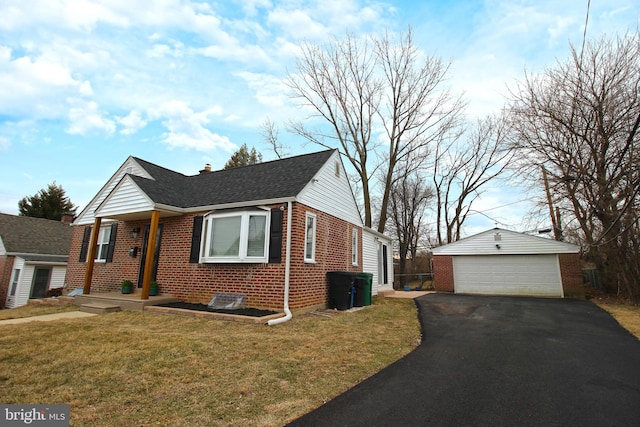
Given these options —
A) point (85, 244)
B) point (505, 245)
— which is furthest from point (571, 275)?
point (85, 244)

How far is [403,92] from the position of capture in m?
20.2

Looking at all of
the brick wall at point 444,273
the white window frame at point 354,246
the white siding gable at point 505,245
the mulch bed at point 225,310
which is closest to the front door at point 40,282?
the mulch bed at point 225,310

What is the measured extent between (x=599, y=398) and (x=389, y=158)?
18795mm

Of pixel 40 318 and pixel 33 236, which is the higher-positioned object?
pixel 33 236

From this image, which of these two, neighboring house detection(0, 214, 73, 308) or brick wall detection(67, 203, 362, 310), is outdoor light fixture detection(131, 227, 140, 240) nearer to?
brick wall detection(67, 203, 362, 310)

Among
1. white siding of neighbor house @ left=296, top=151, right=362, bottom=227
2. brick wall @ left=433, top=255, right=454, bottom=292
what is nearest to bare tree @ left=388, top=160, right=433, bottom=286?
brick wall @ left=433, top=255, right=454, bottom=292

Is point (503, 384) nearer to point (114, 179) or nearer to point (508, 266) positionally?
point (114, 179)

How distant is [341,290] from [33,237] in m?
22.9

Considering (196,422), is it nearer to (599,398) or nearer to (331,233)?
(599,398)

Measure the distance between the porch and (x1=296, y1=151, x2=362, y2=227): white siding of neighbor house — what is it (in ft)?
16.4

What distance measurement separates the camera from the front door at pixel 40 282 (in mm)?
18375

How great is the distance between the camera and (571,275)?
1453 cm

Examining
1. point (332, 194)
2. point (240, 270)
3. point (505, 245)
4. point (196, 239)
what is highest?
point (332, 194)

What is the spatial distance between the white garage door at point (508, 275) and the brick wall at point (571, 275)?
20 centimetres
